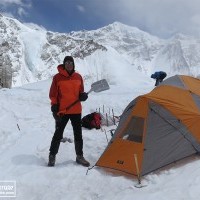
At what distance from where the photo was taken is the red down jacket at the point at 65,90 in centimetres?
903

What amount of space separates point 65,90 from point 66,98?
18 cm

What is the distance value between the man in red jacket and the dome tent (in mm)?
885

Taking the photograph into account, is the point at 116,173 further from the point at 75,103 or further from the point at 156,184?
the point at 75,103

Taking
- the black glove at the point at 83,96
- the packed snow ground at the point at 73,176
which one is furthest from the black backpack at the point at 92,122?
the black glove at the point at 83,96

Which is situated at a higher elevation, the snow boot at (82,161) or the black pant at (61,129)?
the black pant at (61,129)

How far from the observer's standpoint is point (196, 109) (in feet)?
29.7

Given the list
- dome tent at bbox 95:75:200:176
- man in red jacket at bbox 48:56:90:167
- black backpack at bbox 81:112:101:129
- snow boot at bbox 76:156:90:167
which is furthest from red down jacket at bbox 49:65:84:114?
black backpack at bbox 81:112:101:129

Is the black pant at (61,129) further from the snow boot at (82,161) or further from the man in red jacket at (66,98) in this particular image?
the snow boot at (82,161)

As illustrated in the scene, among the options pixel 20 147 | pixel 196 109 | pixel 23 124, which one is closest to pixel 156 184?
pixel 196 109

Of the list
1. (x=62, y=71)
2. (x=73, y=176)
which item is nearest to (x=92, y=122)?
(x=62, y=71)

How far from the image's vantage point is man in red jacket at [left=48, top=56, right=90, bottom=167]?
9.02m

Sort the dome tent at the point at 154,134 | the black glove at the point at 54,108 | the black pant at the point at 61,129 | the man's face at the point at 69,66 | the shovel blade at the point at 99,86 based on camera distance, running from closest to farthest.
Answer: the dome tent at the point at 154,134
the man's face at the point at 69,66
the black glove at the point at 54,108
the black pant at the point at 61,129
the shovel blade at the point at 99,86

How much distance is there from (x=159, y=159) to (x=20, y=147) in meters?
3.99

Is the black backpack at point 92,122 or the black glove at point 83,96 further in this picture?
the black backpack at point 92,122
